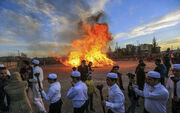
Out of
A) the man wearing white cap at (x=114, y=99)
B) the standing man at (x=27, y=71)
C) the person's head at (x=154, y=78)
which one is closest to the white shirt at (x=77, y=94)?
the man wearing white cap at (x=114, y=99)

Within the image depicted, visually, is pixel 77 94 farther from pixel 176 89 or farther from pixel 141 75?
pixel 141 75

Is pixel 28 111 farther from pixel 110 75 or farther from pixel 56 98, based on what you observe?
pixel 110 75

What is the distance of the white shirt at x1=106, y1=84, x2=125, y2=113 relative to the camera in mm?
2625

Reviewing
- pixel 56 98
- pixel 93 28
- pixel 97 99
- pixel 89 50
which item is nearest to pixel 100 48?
pixel 89 50

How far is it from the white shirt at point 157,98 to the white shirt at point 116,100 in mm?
594

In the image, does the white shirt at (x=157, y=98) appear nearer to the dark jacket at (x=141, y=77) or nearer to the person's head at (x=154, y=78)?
the person's head at (x=154, y=78)

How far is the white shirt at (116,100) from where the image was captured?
8.61 feet

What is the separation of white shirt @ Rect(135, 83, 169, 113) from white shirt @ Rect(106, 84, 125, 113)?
594 mm

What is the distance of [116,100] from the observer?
106 inches

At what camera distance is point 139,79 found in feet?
19.2

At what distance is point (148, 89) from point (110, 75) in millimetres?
897

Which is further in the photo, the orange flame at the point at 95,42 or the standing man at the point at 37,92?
the orange flame at the point at 95,42

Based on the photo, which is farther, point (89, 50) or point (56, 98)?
point (89, 50)

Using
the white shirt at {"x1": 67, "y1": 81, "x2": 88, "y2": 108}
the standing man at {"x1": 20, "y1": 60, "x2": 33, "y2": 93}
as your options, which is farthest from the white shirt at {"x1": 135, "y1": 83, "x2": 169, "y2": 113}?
the standing man at {"x1": 20, "y1": 60, "x2": 33, "y2": 93}
